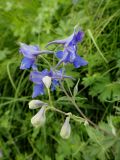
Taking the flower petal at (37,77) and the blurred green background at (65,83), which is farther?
the blurred green background at (65,83)

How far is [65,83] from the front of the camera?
1990 mm

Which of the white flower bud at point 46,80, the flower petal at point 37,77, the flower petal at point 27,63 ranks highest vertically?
the flower petal at point 27,63

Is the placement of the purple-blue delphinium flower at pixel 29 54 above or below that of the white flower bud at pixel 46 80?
above

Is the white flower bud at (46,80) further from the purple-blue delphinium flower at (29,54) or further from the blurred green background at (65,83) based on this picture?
the blurred green background at (65,83)

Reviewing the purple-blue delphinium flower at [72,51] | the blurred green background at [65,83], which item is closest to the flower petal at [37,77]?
the purple-blue delphinium flower at [72,51]

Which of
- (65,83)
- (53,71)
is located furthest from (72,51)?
(65,83)

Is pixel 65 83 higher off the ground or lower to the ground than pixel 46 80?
higher

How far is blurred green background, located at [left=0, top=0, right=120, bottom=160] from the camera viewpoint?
190 cm

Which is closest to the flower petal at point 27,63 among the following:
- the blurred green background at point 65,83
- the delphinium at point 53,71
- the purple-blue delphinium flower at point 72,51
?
the delphinium at point 53,71

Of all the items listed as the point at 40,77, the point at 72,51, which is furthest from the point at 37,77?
the point at 72,51

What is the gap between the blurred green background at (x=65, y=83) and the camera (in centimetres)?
190

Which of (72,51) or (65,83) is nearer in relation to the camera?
(72,51)

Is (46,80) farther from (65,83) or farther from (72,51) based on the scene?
(65,83)

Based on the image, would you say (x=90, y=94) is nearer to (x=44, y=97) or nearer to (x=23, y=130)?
(x=44, y=97)
